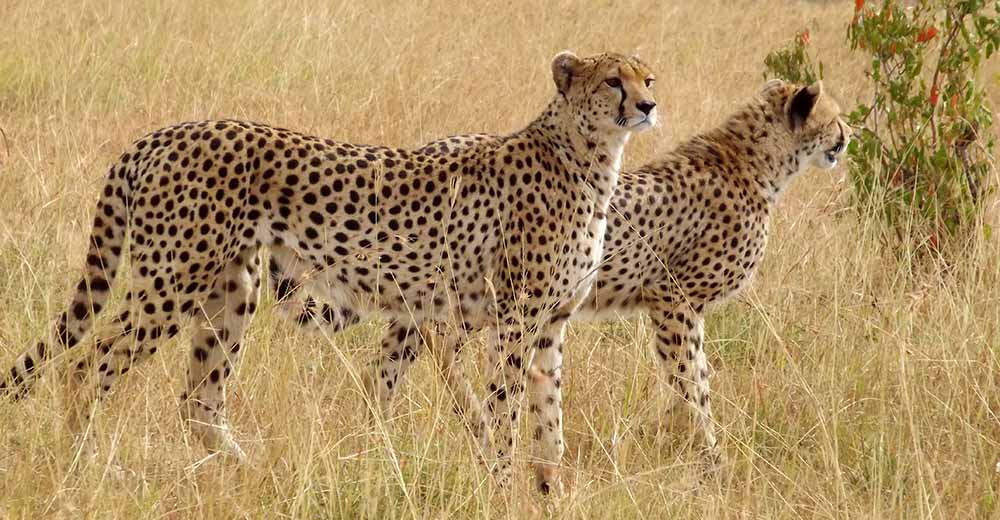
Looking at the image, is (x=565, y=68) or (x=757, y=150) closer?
(x=565, y=68)

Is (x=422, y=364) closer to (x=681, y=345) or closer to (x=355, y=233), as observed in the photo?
(x=355, y=233)

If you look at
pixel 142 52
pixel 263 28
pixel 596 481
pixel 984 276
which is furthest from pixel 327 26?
pixel 596 481

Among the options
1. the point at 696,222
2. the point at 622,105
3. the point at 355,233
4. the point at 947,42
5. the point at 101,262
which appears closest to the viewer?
the point at 101,262

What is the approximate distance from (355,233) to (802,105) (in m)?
1.50

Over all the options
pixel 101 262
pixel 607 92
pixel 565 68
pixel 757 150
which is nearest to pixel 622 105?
pixel 607 92

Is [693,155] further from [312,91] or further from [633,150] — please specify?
[312,91]

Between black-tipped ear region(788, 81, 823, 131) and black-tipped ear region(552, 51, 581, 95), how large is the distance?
0.83 metres

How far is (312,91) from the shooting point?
20.7 feet

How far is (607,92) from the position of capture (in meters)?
3.66

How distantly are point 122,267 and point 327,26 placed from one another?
11.6 ft

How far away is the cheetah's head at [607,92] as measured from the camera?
3.59 metres

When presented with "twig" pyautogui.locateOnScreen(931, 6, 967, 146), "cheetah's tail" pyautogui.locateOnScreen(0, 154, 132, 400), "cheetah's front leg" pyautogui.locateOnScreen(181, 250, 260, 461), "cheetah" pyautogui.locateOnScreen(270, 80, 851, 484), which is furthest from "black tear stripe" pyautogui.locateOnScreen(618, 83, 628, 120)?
"twig" pyautogui.locateOnScreen(931, 6, 967, 146)

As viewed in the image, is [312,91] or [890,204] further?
[312,91]

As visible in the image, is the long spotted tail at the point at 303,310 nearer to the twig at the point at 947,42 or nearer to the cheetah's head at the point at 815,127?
the cheetah's head at the point at 815,127
